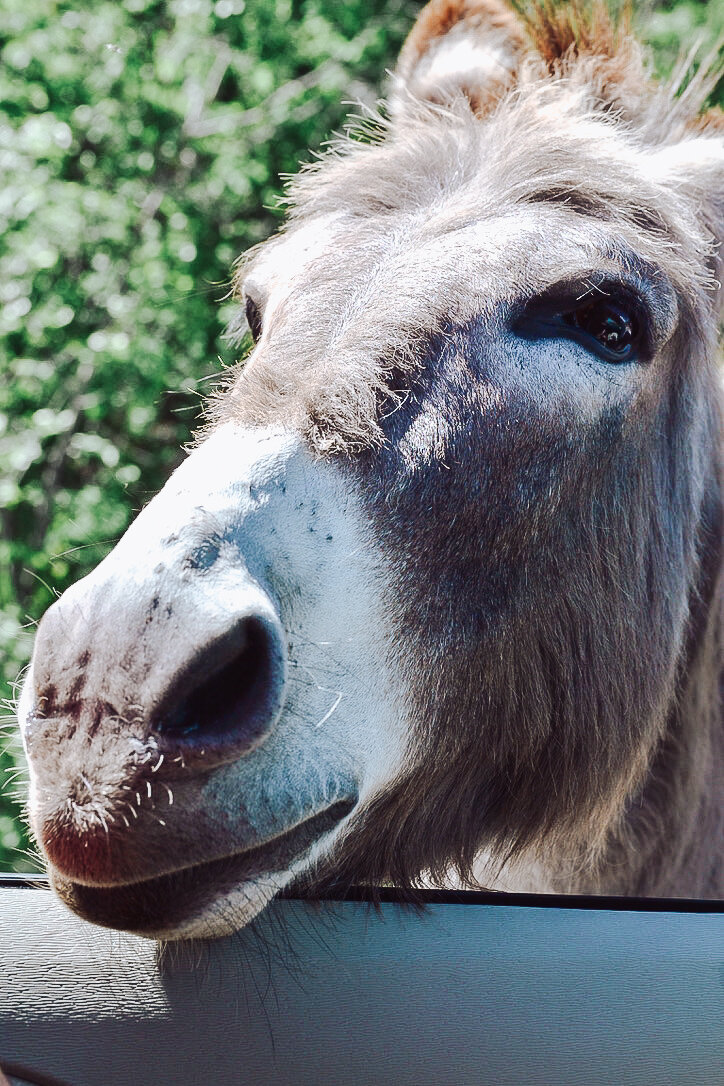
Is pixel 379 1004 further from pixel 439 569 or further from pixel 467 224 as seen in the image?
pixel 467 224

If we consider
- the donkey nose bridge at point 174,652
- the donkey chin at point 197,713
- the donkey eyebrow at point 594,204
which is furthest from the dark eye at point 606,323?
the donkey nose bridge at point 174,652

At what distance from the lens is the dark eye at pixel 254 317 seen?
239 centimetres

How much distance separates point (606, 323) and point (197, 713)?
115 cm

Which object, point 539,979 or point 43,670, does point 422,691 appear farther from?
point 43,670

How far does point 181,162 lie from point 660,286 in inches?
169

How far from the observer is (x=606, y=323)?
6.47 feet

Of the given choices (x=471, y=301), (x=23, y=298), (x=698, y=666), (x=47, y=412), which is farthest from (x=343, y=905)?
(x=23, y=298)

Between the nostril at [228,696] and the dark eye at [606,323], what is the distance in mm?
980

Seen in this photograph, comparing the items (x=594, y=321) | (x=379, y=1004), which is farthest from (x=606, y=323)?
(x=379, y=1004)

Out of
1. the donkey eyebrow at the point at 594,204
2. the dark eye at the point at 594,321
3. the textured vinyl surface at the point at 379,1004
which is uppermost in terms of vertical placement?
the donkey eyebrow at the point at 594,204

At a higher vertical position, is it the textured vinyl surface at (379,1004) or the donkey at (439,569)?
the donkey at (439,569)

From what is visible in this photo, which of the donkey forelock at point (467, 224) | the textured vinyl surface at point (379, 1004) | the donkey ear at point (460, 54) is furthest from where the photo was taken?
the donkey ear at point (460, 54)

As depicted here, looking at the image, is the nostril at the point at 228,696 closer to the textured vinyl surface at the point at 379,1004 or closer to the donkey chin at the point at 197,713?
the donkey chin at the point at 197,713

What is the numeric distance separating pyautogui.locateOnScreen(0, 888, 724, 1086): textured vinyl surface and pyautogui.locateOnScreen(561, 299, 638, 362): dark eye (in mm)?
1085
